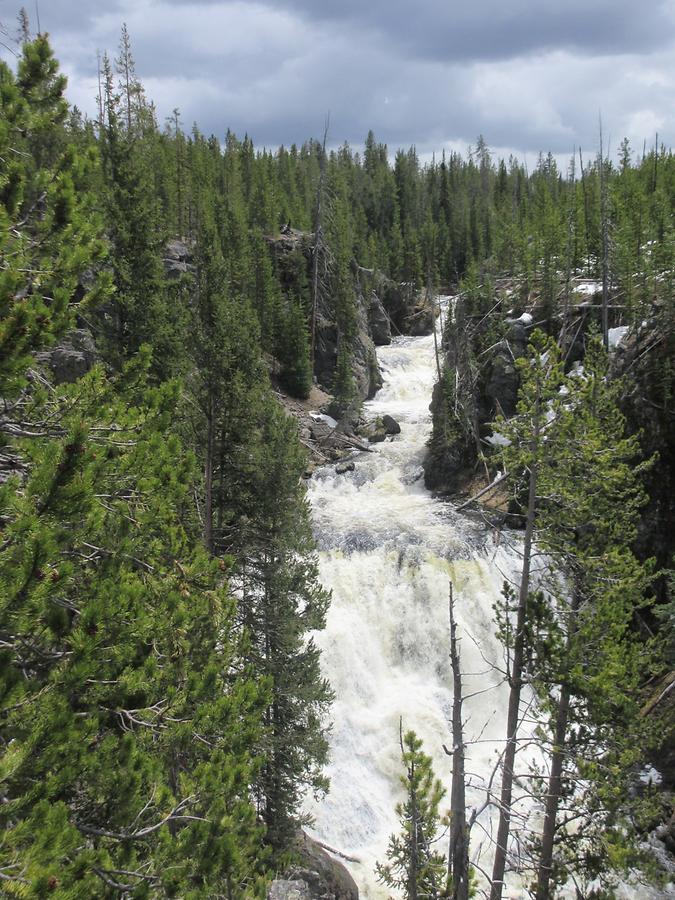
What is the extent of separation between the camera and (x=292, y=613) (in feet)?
46.5

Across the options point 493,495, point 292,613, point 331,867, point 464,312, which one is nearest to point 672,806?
point 331,867

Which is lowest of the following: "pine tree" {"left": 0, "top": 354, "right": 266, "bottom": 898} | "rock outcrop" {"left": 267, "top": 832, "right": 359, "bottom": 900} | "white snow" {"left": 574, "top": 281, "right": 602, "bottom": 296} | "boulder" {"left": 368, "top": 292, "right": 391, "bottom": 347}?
"rock outcrop" {"left": 267, "top": 832, "right": 359, "bottom": 900}

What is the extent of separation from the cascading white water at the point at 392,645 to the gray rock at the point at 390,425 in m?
9.11

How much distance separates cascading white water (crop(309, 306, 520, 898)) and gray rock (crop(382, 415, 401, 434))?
29.9ft

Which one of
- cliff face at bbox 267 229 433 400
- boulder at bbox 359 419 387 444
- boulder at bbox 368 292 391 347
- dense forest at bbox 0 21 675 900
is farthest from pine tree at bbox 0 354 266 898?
boulder at bbox 368 292 391 347

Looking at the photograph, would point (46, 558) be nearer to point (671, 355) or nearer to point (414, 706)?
point (414, 706)

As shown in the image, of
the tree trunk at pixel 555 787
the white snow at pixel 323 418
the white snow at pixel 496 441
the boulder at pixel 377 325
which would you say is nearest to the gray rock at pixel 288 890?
the tree trunk at pixel 555 787

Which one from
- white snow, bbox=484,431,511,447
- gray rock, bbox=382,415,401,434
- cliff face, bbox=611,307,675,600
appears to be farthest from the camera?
gray rock, bbox=382,415,401,434

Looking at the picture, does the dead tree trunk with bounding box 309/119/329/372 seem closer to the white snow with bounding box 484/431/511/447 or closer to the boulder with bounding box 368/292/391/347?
the boulder with bounding box 368/292/391/347

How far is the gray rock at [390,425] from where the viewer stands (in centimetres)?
3806

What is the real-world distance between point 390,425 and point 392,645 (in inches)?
780

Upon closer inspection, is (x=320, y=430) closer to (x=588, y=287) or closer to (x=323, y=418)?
(x=323, y=418)

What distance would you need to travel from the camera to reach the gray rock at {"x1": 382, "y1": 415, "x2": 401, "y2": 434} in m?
38.1

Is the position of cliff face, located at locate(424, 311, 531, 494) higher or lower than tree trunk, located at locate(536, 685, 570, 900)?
higher
